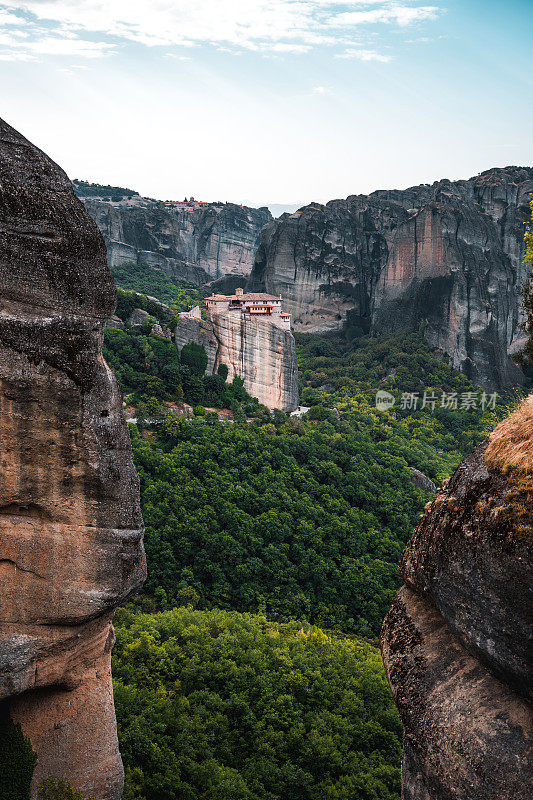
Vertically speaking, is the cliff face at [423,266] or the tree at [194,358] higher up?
the cliff face at [423,266]

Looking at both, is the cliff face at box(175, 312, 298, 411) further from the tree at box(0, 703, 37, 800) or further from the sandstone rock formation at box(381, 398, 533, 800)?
the sandstone rock formation at box(381, 398, 533, 800)

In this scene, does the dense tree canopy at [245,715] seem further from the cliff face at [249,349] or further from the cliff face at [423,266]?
the cliff face at [423,266]

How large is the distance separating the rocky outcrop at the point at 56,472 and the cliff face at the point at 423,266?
55.3 metres

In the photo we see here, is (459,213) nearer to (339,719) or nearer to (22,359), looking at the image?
(339,719)

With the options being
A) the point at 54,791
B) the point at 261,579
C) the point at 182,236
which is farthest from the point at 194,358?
the point at 182,236

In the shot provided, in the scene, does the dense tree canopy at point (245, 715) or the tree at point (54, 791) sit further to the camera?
the dense tree canopy at point (245, 715)

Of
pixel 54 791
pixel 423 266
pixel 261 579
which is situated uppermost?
pixel 423 266

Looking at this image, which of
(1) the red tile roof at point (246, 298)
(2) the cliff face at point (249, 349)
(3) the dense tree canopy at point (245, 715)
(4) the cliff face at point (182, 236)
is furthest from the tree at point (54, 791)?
(4) the cliff face at point (182, 236)

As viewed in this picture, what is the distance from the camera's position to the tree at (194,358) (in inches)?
1510

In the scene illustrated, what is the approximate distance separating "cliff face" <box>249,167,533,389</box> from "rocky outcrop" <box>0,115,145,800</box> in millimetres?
55285

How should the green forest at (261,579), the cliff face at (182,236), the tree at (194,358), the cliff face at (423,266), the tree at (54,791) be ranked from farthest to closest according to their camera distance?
the cliff face at (182,236) < the cliff face at (423,266) < the tree at (194,358) < the green forest at (261,579) < the tree at (54,791)

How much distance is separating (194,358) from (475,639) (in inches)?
1349

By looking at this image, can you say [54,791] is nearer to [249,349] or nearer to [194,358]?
[194,358]

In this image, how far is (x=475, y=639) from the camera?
496 cm
